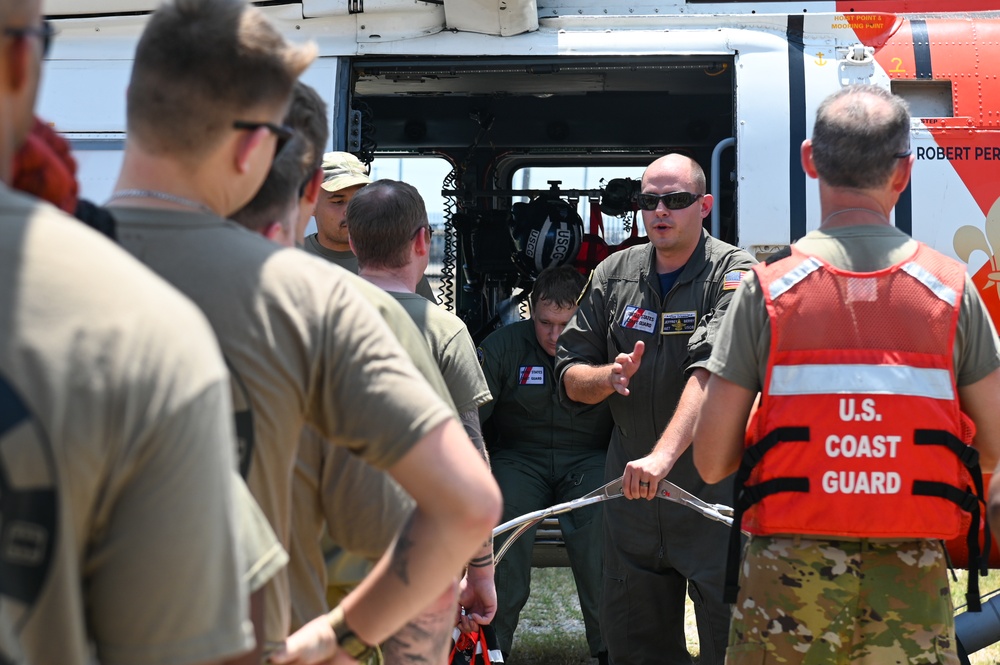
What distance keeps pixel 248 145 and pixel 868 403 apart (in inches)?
57.2

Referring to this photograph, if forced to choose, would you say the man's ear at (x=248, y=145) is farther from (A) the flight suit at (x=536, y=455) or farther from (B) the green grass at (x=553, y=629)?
(B) the green grass at (x=553, y=629)

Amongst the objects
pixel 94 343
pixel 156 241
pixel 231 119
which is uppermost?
pixel 231 119

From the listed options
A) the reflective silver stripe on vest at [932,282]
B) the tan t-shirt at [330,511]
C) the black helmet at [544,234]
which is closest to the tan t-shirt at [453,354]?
the tan t-shirt at [330,511]

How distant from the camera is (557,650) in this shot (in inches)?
201

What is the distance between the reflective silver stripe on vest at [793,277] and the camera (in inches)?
90.3

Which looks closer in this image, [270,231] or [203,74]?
[203,74]

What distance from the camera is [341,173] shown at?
11.6 feet

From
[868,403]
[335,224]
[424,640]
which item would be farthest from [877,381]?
[335,224]

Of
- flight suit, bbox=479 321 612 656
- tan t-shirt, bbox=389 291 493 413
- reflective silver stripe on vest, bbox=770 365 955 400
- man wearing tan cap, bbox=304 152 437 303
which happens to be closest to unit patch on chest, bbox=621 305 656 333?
man wearing tan cap, bbox=304 152 437 303

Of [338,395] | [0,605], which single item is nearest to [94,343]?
[0,605]

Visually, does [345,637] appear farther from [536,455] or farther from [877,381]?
[536,455]

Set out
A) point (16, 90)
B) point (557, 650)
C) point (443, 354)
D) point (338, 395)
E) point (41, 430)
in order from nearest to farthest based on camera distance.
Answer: point (41, 430), point (16, 90), point (338, 395), point (443, 354), point (557, 650)

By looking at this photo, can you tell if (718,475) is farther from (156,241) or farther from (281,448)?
(156,241)

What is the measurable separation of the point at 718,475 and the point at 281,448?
130 cm
